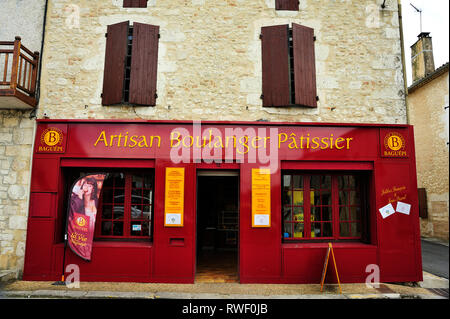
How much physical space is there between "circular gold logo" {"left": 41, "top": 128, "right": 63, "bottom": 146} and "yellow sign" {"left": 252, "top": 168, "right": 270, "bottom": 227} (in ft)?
14.3

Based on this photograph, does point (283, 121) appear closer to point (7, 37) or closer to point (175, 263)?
point (175, 263)

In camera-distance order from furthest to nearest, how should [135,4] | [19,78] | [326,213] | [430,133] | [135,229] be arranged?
[430,133] < [135,4] < [326,213] < [135,229] < [19,78]

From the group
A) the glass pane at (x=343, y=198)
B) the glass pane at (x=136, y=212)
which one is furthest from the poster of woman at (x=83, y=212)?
the glass pane at (x=343, y=198)

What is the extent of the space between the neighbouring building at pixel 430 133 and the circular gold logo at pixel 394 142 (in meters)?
7.51

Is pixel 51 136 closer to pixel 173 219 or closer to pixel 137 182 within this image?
pixel 137 182

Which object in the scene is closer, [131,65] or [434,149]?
[131,65]

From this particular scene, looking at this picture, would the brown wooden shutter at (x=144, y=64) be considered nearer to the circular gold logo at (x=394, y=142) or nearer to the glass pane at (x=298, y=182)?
the glass pane at (x=298, y=182)

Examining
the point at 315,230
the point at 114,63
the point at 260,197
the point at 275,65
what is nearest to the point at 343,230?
the point at 315,230

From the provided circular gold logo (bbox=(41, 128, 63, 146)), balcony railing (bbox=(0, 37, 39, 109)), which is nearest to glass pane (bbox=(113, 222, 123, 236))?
circular gold logo (bbox=(41, 128, 63, 146))

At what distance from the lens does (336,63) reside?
6.81 m

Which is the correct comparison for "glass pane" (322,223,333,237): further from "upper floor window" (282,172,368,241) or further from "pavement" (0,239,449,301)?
"pavement" (0,239,449,301)

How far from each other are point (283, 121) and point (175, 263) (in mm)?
3902

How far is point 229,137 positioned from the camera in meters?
6.43

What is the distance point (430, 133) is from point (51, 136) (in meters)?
14.7
